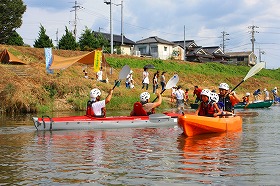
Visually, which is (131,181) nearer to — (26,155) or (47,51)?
(26,155)

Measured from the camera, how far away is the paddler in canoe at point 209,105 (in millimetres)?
11245

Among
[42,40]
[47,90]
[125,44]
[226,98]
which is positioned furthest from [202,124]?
[125,44]

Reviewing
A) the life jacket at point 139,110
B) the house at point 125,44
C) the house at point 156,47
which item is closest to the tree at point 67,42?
the house at point 125,44

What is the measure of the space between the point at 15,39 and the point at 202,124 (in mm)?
34656

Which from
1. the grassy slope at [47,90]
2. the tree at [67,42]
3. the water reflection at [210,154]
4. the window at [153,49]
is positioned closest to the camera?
the water reflection at [210,154]

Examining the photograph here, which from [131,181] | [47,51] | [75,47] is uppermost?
[75,47]

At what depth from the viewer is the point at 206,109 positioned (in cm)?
1160

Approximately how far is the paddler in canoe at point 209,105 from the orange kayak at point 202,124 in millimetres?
203

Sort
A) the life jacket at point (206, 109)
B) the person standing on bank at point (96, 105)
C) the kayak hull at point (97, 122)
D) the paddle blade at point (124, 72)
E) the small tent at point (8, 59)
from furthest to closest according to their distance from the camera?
the small tent at point (8, 59) → the paddle blade at point (124, 72) → the person standing on bank at point (96, 105) → the kayak hull at point (97, 122) → the life jacket at point (206, 109)

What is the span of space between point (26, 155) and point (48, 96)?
13869 mm

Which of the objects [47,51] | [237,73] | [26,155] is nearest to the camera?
[26,155]

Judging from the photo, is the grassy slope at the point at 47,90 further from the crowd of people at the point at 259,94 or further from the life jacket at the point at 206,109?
the life jacket at the point at 206,109

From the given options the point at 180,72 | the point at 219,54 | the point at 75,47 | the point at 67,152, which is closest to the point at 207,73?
the point at 180,72

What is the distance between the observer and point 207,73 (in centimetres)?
4831
